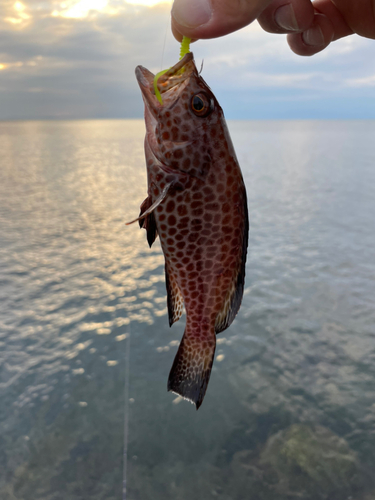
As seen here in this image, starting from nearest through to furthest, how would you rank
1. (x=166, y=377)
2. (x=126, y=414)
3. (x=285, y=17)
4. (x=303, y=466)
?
(x=285, y=17) → (x=303, y=466) → (x=126, y=414) → (x=166, y=377)

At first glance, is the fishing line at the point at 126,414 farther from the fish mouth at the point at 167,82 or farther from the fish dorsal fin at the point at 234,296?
the fish mouth at the point at 167,82

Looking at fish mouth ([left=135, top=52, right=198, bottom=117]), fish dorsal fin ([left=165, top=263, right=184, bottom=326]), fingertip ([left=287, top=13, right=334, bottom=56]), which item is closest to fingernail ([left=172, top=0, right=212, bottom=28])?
fish mouth ([left=135, top=52, right=198, bottom=117])

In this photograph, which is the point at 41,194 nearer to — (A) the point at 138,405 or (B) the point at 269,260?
(B) the point at 269,260

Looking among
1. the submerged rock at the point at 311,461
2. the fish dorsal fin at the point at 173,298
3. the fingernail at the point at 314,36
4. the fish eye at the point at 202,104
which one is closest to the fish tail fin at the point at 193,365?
the fish dorsal fin at the point at 173,298

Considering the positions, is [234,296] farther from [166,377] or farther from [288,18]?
[166,377]

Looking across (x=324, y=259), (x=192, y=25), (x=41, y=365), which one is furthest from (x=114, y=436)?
(x=324, y=259)

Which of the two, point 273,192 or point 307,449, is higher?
point 273,192

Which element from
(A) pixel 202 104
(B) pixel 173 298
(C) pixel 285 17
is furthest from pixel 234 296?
(C) pixel 285 17
